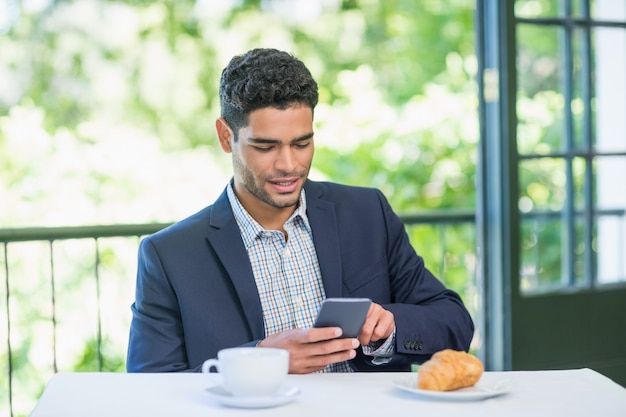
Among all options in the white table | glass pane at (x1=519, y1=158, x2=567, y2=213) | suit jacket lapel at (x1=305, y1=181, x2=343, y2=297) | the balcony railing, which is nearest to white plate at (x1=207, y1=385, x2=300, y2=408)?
the white table

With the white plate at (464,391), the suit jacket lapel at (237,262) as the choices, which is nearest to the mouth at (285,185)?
the suit jacket lapel at (237,262)

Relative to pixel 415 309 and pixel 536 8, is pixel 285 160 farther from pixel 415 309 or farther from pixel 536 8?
pixel 536 8

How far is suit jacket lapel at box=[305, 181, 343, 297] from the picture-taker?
172 cm

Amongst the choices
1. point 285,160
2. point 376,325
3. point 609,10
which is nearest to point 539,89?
point 609,10

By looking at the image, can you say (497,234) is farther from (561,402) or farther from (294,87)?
(561,402)

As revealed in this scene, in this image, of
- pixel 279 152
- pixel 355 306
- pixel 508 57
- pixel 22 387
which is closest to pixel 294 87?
pixel 279 152

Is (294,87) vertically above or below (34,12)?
below

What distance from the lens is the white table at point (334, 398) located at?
1.15 meters

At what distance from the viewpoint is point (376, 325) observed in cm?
149

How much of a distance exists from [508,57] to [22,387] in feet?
13.4

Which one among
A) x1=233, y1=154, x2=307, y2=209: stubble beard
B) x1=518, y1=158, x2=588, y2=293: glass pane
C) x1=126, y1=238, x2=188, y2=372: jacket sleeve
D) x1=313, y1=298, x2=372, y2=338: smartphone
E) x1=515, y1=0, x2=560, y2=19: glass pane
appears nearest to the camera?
x1=313, y1=298, x2=372, y2=338: smartphone

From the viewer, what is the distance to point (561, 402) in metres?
1.20

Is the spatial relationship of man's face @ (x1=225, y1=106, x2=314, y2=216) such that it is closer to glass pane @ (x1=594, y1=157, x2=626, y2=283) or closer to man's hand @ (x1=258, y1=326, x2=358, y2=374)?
man's hand @ (x1=258, y1=326, x2=358, y2=374)

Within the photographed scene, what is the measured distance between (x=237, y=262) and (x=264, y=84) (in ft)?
1.04
